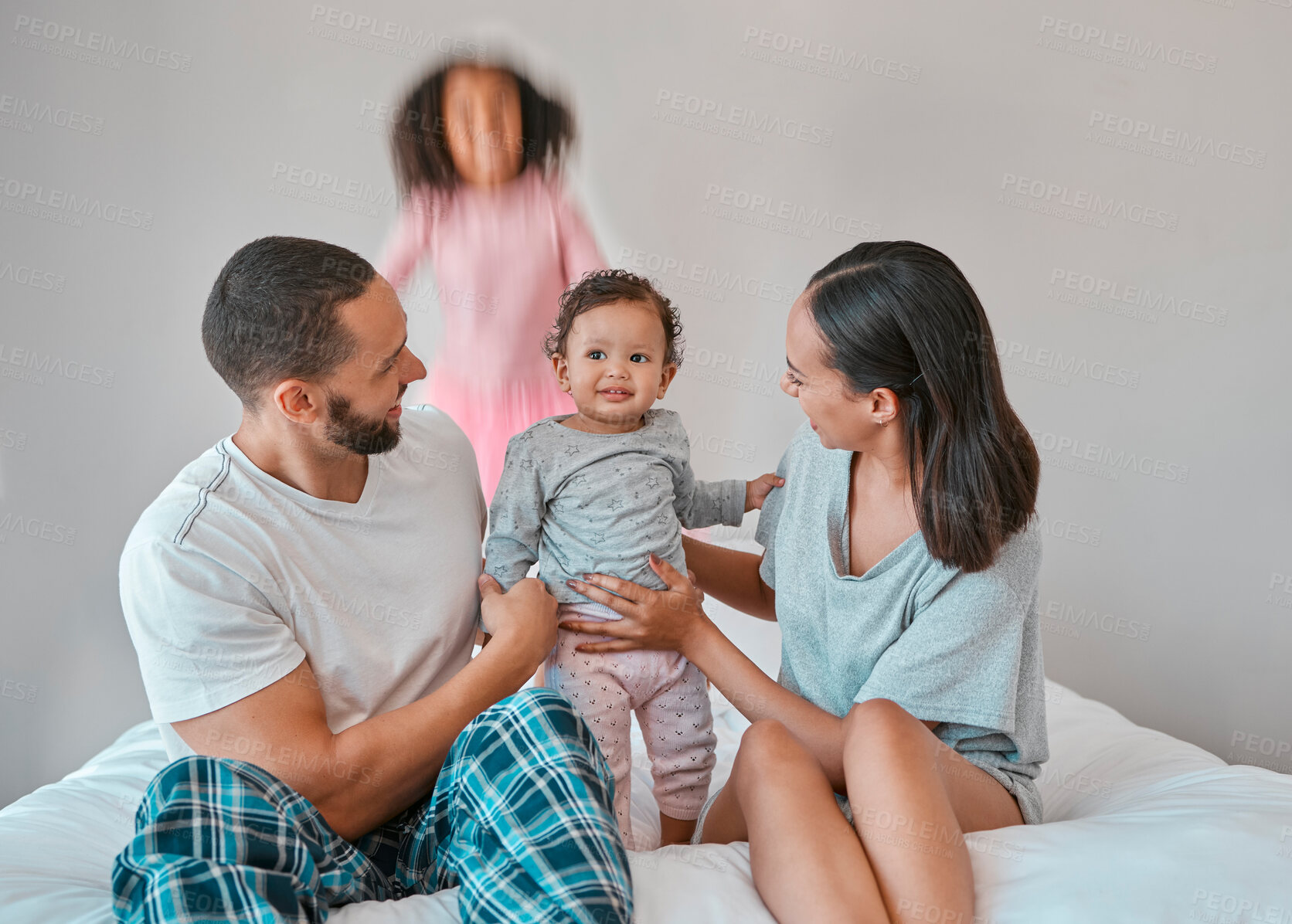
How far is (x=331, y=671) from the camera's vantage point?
3.82 feet

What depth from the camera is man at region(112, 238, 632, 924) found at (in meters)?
0.90

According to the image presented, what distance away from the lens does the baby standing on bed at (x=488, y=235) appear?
2094 mm

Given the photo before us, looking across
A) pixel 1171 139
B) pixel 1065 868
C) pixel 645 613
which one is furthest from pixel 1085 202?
pixel 1065 868

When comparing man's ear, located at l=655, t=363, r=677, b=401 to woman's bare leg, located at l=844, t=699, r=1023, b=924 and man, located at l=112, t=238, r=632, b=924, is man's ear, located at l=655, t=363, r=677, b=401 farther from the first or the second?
woman's bare leg, located at l=844, t=699, r=1023, b=924

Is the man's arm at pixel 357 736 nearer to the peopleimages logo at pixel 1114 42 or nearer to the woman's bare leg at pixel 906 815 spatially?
the woman's bare leg at pixel 906 815

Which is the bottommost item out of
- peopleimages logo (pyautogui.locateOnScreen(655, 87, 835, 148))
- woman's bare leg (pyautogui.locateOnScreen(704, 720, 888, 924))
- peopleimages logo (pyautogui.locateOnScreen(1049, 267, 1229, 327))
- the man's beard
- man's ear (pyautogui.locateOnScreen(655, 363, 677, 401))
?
woman's bare leg (pyautogui.locateOnScreen(704, 720, 888, 924))

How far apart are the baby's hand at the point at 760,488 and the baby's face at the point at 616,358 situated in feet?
0.80

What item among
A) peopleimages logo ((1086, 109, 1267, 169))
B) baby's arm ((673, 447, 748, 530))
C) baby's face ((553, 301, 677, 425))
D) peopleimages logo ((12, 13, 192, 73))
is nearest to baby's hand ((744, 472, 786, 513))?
baby's arm ((673, 447, 748, 530))

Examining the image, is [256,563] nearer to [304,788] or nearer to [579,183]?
[304,788]

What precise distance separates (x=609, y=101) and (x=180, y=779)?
1.83 metres

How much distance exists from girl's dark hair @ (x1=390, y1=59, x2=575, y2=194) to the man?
993 mm

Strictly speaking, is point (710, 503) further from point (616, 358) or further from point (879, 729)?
point (879, 729)

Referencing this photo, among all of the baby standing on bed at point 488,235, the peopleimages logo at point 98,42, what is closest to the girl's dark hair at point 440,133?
the baby standing on bed at point 488,235

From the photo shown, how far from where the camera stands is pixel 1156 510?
2346mm
